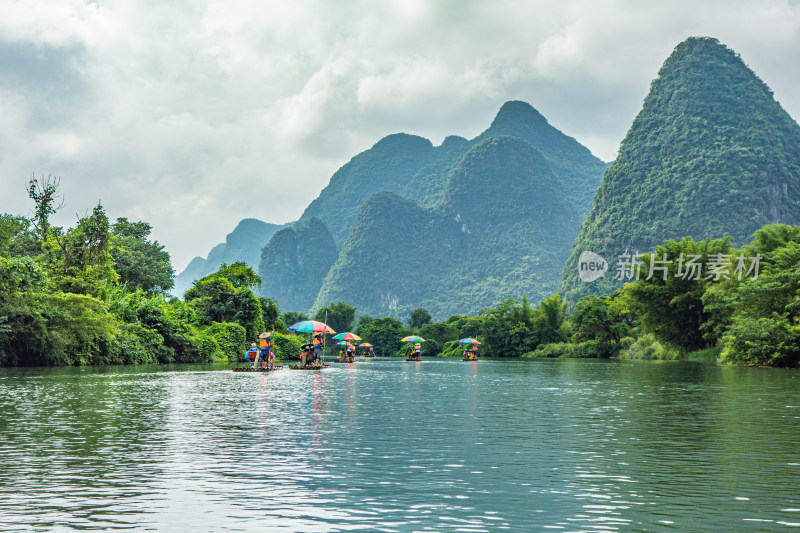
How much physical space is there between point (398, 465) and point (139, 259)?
56.9 m

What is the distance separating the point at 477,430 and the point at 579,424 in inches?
82.9

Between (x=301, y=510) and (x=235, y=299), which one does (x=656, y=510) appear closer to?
(x=301, y=510)

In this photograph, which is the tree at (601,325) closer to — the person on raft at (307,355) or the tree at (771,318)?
the tree at (771,318)

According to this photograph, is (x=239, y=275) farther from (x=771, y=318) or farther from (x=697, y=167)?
(x=697, y=167)

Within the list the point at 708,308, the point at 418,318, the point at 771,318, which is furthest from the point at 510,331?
the point at 771,318

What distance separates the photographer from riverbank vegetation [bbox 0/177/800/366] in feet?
116

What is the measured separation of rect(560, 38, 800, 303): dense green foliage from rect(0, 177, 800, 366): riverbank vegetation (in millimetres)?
56151

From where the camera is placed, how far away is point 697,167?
443 feet

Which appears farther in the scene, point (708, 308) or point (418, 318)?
point (418, 318)

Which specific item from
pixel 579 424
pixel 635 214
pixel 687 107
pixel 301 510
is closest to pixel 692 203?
pixel 635 214

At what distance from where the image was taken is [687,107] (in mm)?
150875

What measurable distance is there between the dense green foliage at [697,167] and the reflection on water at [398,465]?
110993 mm

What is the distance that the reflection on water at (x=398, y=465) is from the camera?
672 cm

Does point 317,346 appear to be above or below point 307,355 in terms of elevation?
above
